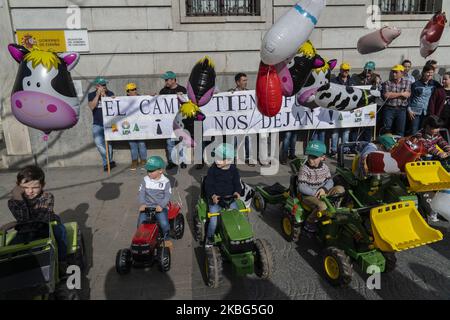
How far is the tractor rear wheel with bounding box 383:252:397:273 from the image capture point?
386cm

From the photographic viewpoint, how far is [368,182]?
5.01 metres

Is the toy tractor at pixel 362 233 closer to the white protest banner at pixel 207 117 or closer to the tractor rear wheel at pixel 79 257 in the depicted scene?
the tractor rear wheel at pixel 79 257

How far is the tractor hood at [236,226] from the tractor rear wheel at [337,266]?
0.87m

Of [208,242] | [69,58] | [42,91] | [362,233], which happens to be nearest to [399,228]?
[362,233]

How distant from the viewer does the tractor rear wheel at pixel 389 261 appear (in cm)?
Result: 386

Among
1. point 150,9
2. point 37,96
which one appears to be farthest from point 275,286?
point 150,9

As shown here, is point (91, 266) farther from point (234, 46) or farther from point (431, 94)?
point (431, 94)

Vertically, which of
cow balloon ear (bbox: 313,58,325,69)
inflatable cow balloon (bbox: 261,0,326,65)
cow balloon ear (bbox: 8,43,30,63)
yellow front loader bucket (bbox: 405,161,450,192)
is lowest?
yellow front loader bucket (bbox: 405,161,450,192)

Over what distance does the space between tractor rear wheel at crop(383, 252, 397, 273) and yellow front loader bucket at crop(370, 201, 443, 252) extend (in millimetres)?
596

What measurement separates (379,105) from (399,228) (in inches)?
233

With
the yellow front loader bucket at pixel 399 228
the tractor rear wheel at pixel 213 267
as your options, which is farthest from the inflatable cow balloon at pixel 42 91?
the yellow front loader bucket at pixel 399 228

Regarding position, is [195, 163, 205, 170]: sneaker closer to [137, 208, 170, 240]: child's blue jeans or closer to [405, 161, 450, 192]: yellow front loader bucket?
[137, 208, 170, 240]: child's blue jeans

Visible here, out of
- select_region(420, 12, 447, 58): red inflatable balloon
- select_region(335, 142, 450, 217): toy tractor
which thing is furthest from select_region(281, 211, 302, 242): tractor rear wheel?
select_region(420, 12, 447, 58): red inflatable balloon
